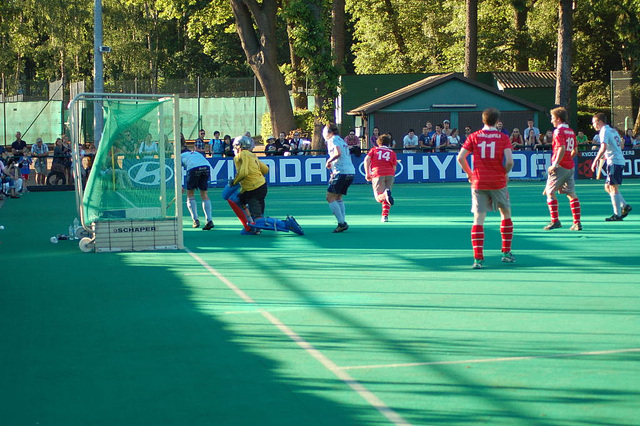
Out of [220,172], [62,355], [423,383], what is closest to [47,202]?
[220,172]

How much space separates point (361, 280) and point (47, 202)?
16.7 metres

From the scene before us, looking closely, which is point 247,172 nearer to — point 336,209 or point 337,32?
point 336,209

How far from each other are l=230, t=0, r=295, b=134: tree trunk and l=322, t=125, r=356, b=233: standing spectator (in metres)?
25.7

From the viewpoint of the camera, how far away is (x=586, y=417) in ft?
18.2

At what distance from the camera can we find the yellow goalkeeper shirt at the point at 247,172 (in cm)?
1570

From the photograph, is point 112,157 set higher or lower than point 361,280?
higher

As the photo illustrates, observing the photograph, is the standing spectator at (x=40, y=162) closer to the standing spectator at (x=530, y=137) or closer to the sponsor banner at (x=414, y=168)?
the sponsor banner at (x=414, y=168)

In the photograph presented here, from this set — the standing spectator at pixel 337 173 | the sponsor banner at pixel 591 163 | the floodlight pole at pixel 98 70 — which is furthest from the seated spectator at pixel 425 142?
the standing spectator at pixel 337 173

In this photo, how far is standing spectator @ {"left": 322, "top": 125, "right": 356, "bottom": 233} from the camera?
16219 millimetres

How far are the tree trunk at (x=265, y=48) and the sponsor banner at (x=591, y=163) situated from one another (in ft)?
46.0

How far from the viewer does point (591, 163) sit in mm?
33219

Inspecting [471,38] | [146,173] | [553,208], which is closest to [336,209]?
[146,173]

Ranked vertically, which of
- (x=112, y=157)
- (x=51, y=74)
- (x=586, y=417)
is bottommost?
(x=586, y=417)

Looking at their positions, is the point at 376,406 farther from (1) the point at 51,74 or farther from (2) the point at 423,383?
(1) the point at 51,74
